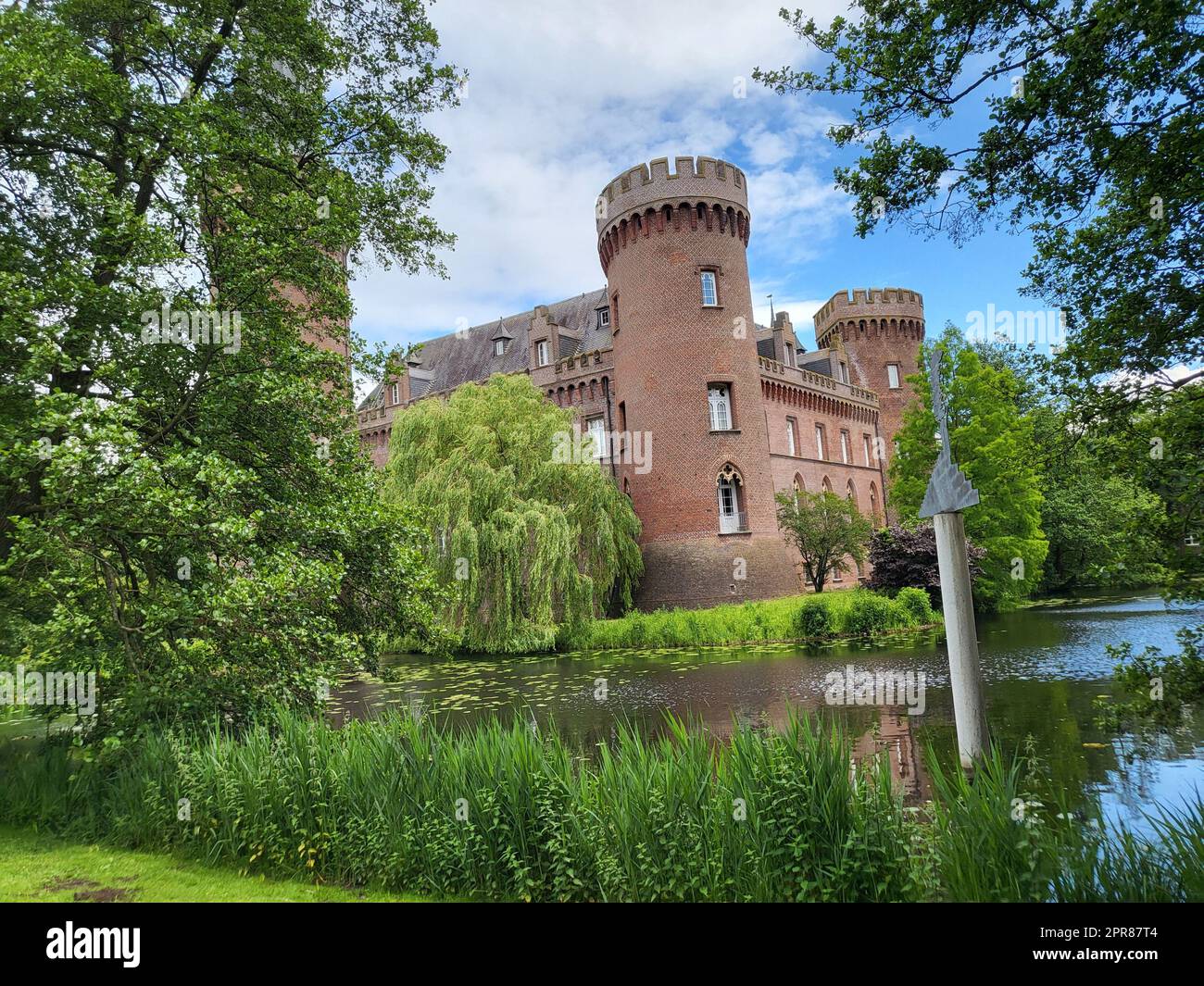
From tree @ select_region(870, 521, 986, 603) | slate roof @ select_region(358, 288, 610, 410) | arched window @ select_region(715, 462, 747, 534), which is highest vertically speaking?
slate roof @ select_region(358, 288, 610, 410)

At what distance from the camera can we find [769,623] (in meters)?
19.8

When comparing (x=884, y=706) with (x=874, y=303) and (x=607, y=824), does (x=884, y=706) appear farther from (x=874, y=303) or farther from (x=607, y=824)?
(x=874, y=303)

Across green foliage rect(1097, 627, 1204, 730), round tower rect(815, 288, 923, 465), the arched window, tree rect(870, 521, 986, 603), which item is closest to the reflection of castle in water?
green foliage rect(1097, 627, 1204, 730)

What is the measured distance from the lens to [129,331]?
7.20 metres

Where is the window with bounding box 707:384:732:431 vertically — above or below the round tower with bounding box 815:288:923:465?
below

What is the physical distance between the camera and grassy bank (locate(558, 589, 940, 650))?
19.3m

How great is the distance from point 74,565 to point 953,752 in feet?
29.2

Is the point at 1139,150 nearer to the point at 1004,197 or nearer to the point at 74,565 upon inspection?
the point at 1004,197

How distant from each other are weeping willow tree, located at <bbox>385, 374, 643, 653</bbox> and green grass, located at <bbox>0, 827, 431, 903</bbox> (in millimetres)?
12121

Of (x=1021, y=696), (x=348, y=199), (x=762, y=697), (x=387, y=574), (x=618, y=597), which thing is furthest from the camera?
(x=618, y=597)

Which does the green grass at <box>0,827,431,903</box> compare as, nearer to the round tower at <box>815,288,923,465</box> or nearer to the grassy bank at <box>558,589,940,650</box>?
the grassy bank at <box>558,589,940,650</box>

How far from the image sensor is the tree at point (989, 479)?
23.7 meters

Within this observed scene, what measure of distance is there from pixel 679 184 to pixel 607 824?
25306 mm

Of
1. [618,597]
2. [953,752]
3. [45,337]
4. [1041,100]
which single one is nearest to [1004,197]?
[1041,100]
